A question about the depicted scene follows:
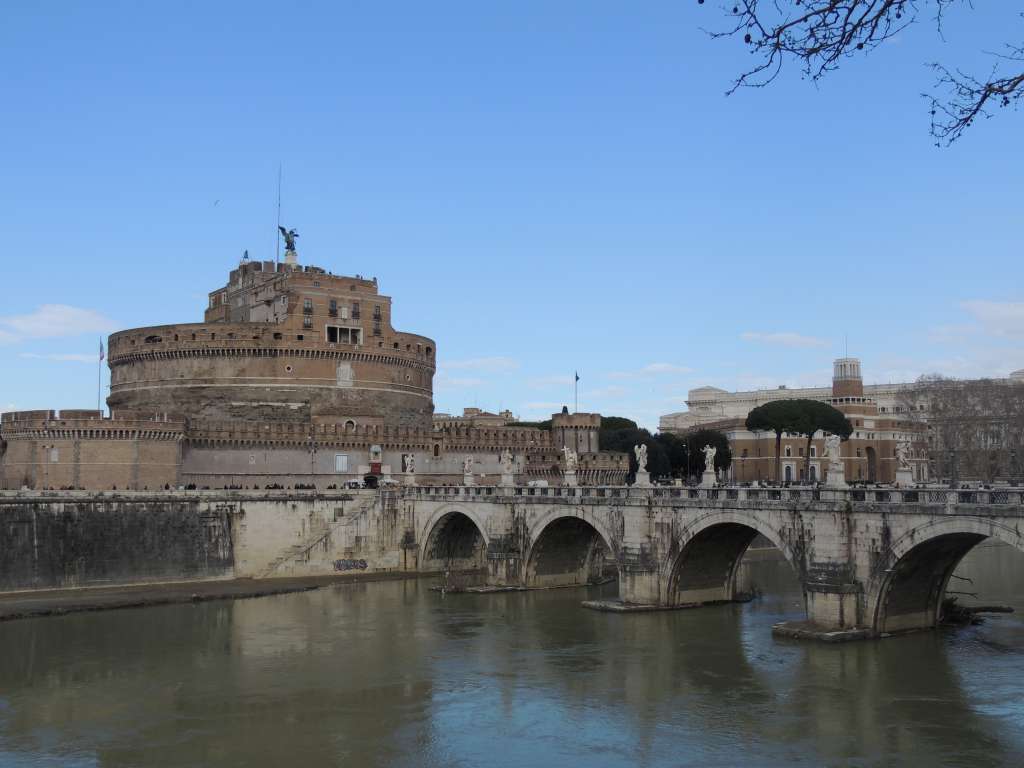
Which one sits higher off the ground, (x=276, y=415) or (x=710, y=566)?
(x=276, y=415)

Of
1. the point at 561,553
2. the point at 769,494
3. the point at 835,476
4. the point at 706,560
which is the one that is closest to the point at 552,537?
the point at 561,553

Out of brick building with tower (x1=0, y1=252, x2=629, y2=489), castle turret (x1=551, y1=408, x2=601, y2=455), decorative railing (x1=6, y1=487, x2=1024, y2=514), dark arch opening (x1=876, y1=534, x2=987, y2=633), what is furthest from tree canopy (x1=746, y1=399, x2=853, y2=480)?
dark arch opening (x1=876, y1=534, x2=987, y2=633)

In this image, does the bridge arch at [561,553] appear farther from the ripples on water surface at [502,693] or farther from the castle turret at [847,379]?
the castle turret at [847,379]

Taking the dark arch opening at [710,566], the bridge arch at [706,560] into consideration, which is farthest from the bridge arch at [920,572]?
the dark arch opening at [710,566]

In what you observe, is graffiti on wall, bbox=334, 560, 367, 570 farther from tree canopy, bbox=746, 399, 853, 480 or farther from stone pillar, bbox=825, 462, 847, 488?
tree canopy, bbox=746, 399, 853, 480

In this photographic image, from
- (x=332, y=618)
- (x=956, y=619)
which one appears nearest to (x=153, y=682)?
(x=332, y=618)

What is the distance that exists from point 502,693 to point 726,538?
54.8ft

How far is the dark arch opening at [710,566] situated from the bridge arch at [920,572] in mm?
7726

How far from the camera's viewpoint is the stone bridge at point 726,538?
33.4 m

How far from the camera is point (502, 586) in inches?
2111

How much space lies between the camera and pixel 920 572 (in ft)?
116

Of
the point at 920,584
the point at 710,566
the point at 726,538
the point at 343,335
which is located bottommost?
the point at 710,566

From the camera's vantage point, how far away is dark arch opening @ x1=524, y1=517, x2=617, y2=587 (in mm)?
53656

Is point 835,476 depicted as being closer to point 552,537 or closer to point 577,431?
point 552,537
